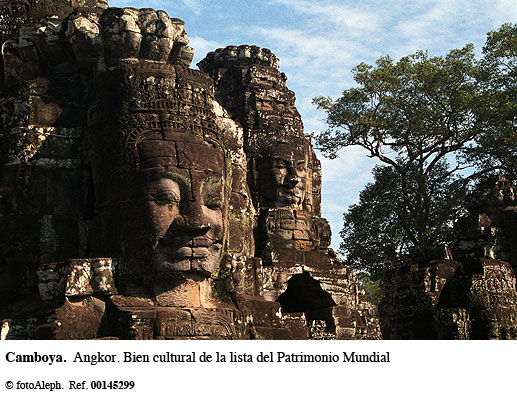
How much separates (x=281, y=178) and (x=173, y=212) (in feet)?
22.0

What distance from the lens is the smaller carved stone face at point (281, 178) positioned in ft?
47.6

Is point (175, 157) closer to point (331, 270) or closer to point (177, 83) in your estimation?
point (177, 83)

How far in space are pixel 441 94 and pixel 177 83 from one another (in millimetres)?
17530

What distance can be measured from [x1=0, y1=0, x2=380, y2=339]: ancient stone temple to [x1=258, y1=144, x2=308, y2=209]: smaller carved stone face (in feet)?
13.7

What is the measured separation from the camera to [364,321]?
13.5 metres

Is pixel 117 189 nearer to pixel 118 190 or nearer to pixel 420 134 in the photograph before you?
pixel 118 190

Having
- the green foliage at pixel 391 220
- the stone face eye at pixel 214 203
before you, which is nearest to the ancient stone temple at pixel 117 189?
the stone face eye at pixel 214 203

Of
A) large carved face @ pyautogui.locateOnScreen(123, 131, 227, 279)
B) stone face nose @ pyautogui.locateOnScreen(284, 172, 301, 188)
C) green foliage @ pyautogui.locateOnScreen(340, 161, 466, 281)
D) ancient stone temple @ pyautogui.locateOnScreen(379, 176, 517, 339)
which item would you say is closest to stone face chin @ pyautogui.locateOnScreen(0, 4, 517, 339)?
large carved face @ pyautogui.locateOnScreen(123, 131, 227, 279)

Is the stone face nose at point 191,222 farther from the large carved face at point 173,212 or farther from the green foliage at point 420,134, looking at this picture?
the green foliage at point 420,134

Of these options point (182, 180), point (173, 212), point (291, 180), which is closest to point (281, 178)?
point (291, 180)

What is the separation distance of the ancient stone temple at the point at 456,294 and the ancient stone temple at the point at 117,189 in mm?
3717

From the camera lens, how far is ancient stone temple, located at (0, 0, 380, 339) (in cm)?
786
